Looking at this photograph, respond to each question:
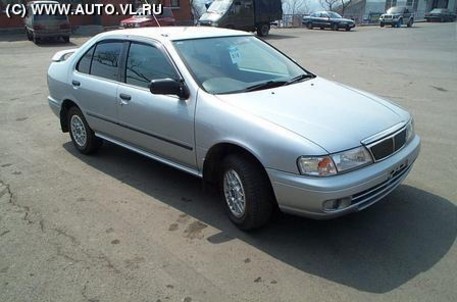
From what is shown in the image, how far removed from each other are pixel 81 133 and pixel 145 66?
1.72 metres

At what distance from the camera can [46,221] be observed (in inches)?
165

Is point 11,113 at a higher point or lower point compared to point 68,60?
lower

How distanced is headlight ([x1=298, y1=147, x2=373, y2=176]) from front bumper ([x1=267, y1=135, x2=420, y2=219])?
4cm

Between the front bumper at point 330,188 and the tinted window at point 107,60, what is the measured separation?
2.50 metres

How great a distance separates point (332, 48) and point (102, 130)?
16.1 meters

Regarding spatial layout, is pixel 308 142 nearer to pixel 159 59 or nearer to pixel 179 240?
pixel 179 240

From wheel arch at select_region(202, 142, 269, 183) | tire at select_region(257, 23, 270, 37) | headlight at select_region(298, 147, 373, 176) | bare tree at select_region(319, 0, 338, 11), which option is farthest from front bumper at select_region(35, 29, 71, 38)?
bare tree at select_region(319, 0, 338, 11)

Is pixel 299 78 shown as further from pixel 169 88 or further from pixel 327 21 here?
pixel 327 21

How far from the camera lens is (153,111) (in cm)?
444

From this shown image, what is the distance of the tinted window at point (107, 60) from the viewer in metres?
5.06

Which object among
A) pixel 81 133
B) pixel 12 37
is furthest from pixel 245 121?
pixel 12 37

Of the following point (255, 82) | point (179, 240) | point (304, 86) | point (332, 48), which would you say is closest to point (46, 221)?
point (179, 240)

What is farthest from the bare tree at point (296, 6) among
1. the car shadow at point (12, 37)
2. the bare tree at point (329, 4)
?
the car shadow at point (12, 37)

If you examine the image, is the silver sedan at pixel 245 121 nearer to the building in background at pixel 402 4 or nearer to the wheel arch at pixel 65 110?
the wheel arch at pixel 65 110
